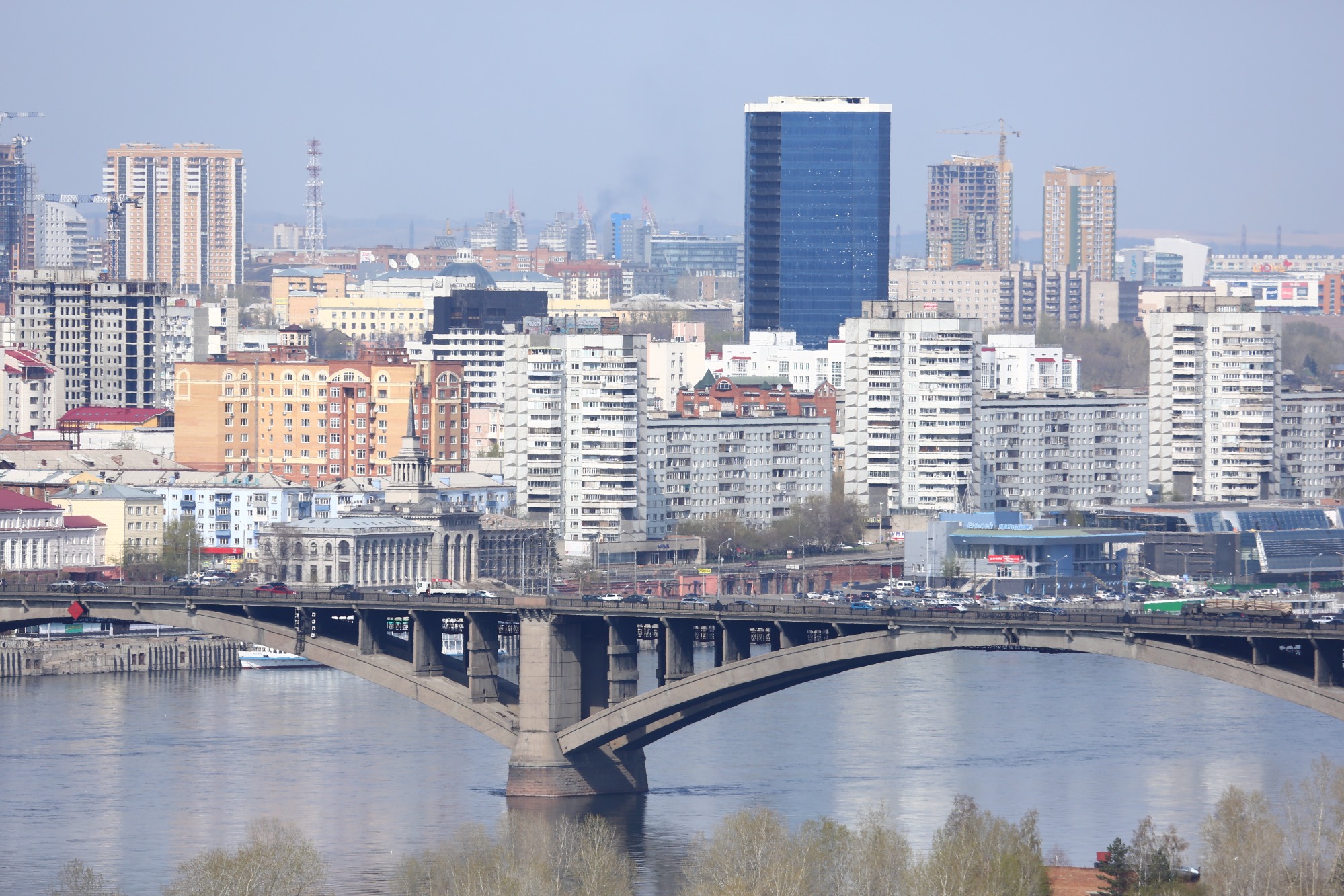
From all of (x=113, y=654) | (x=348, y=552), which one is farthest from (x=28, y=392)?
(x=113, y=654)

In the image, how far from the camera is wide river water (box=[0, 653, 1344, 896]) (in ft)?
137

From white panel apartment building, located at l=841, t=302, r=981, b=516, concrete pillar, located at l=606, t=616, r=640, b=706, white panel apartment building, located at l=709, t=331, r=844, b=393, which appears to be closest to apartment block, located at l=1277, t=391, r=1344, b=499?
white panel apartment building, located at l=841, t=302, r=981, b=516

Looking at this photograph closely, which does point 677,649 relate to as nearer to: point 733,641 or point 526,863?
point 733,641

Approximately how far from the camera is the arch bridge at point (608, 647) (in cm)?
4022

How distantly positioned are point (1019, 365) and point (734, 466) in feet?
105

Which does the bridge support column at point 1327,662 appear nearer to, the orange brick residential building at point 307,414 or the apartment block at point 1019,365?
the orange brick residential building at point 307,414

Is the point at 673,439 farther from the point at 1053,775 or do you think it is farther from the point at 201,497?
the point at 1053,775

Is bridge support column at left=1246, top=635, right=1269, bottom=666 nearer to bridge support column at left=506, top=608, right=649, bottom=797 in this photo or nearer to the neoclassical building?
bridge support column at left=506, top=608, right=649, bottom=797

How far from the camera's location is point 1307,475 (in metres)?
97.6

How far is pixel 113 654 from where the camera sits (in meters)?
66.0

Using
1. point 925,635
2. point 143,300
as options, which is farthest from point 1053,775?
point 143,300

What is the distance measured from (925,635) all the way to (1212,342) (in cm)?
5437

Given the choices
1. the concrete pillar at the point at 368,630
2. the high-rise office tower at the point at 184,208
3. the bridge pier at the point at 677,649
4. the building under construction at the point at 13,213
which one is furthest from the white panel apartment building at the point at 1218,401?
the high-rise office tower at the point at 184,208

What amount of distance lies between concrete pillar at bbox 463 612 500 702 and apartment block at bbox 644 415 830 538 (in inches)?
1652
